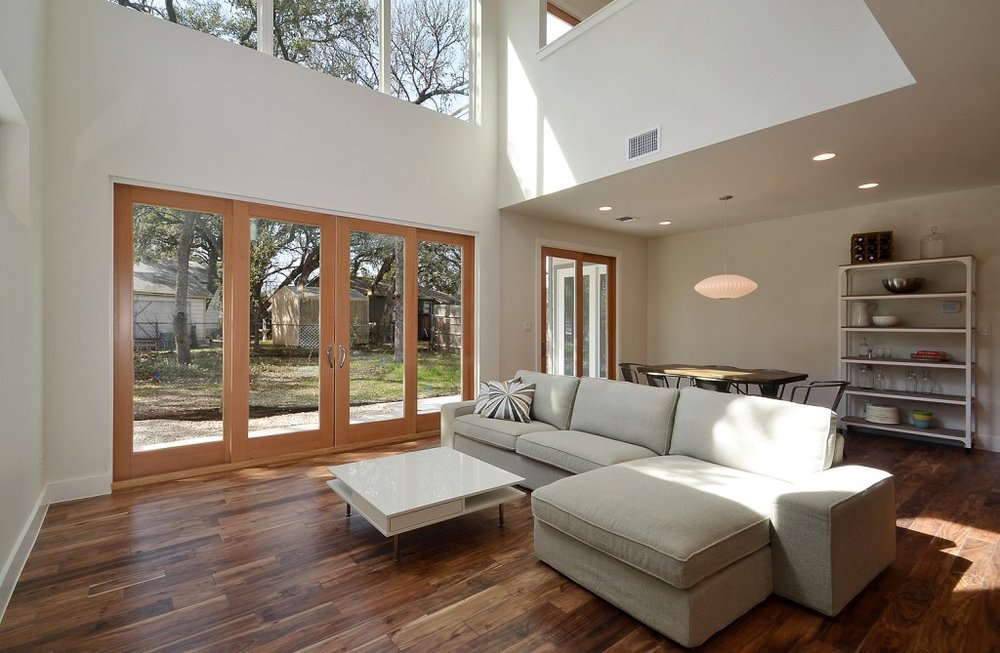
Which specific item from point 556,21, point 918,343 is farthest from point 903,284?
point 556,21

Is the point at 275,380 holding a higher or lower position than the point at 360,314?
lower

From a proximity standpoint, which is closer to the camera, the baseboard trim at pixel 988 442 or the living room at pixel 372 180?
the living room at pixel 372 180

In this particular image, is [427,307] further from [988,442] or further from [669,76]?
[988,442]

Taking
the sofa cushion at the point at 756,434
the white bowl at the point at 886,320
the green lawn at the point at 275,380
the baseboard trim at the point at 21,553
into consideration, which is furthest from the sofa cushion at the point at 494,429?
the white bowl at the point at 886,320

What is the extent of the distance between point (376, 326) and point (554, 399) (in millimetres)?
2037

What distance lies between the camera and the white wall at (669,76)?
303cm

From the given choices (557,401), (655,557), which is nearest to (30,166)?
(557,401)

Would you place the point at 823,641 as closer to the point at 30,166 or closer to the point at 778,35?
the point at 778,35

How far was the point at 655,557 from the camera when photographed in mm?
1902

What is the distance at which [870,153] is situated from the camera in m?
3.85

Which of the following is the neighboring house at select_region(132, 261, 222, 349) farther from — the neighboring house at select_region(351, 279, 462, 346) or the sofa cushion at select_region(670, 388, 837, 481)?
the sofa cushion at select_region(670, 388, 837, 481)

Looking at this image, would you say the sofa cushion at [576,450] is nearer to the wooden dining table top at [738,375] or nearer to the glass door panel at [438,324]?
the wooden dining table top at [738,375]

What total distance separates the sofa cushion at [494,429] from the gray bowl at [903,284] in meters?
3.99

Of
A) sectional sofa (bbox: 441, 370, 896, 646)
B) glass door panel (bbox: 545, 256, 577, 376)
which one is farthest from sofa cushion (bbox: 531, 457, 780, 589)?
glass door panel (bbox: 545, 256, 577, 376)
